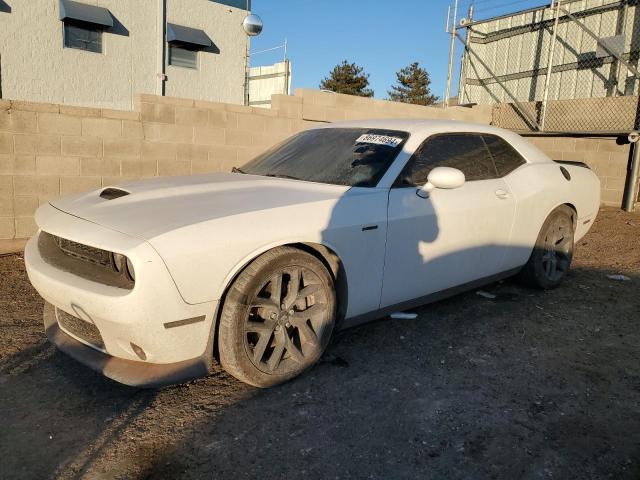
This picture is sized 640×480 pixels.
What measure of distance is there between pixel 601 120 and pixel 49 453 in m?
10.1

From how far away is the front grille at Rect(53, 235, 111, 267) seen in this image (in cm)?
263

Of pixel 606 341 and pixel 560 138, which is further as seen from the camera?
pixel 560 138

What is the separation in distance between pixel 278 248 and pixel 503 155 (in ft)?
8.10

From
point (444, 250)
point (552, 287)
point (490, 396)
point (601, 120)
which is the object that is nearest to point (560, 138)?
point (601, 120)

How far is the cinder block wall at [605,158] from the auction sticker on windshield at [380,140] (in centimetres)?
734

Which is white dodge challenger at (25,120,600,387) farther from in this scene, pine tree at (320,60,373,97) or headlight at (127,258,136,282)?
pine tree at (320,60,373,97)

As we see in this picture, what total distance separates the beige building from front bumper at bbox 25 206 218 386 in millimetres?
9979

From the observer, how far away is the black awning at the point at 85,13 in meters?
11.8

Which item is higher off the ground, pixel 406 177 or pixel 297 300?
pixel 406 177

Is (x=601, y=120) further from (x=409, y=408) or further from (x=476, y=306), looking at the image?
(x=409, y=408)

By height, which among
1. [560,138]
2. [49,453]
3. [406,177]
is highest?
[560,138]

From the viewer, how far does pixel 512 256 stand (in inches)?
169

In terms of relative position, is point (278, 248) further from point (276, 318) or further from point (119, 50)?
point (119, 50)

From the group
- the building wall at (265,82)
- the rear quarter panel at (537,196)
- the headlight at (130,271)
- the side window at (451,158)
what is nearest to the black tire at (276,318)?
the headlight at (130,271)
